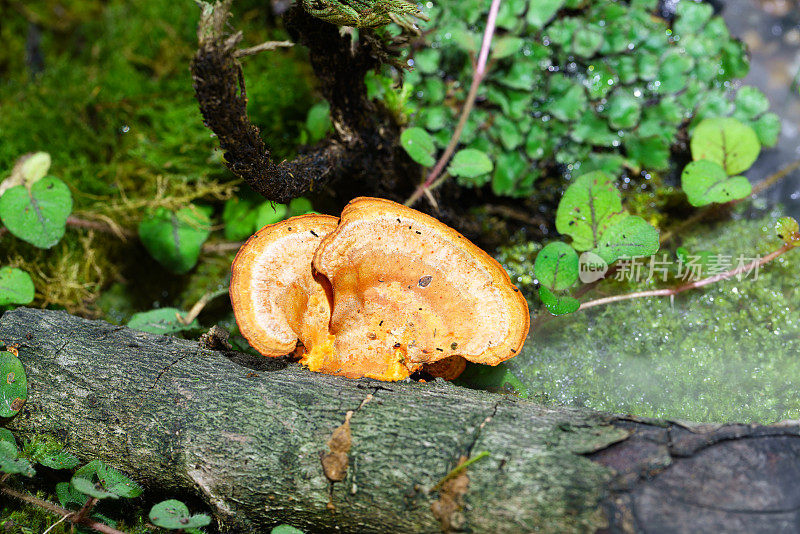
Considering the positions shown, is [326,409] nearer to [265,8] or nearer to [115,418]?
[115,418]

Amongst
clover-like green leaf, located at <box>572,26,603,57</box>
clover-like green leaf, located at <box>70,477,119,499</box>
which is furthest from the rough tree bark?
clover-like green leaf, located at <box>572,26,603,57</box>

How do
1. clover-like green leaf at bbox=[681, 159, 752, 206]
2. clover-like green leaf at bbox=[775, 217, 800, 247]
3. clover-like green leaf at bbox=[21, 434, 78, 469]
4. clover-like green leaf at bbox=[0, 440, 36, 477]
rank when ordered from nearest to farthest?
clover-like green leaf at bbox=[0, 440, 36, 477] < clover-like green leaf at bbox=[21, 434, 78, 469] < clover-like green leaf at bbox=[775, 217, 800, 247] < clover-like green leaf at bbox=[681, 159, 752, 206]

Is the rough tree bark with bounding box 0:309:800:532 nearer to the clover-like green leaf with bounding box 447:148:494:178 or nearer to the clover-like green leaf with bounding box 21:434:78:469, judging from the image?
the clover-like green leaf with bounding box 21:434:78:469

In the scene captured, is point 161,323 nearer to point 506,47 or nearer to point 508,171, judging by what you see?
point 508,171

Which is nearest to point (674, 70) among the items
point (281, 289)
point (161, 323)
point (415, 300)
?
point (415, 300)

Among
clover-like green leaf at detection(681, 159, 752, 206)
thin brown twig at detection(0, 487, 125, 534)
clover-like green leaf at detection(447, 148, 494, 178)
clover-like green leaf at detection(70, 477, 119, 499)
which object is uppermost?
clover-like green leaf at detection(681, 159, 752, 206)

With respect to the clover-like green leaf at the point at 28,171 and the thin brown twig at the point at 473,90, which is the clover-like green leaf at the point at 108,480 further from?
the thin brown twig at the point at 473,90

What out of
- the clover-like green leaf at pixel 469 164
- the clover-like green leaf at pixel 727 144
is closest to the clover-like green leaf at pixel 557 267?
the clover-like green leaf at pixel 469 164
